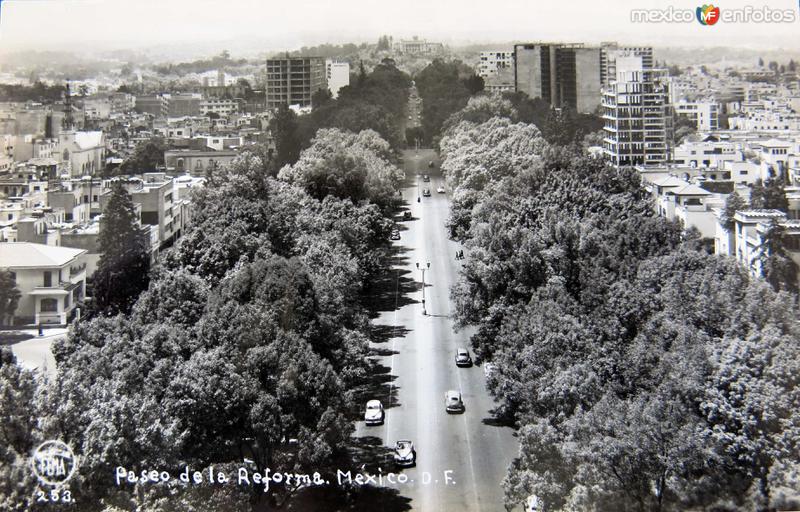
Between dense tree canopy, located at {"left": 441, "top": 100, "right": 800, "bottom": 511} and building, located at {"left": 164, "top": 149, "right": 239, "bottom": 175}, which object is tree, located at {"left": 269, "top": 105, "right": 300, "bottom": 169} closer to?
building, located at {"left": 164, "top": 149, "right": 239, "bottom": 175}

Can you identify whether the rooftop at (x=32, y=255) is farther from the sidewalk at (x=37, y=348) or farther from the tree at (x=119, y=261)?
the sidewalk at (x=37, y=348)

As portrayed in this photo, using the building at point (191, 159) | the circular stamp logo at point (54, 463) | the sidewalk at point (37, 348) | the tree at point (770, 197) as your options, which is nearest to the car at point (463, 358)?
the sidewalk at point (37, 348)

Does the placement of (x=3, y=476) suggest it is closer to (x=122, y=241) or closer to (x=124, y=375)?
(x=124, y=375)

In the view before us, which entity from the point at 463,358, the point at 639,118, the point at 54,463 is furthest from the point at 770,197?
the point at 54,463

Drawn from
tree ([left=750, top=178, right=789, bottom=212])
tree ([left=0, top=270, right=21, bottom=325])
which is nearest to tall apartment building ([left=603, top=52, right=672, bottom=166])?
tree ([left=750, top=178, right=789, bottom=212])

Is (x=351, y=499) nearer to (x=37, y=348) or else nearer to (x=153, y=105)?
(x=37, y=348)

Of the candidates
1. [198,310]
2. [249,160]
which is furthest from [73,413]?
[249,160]
